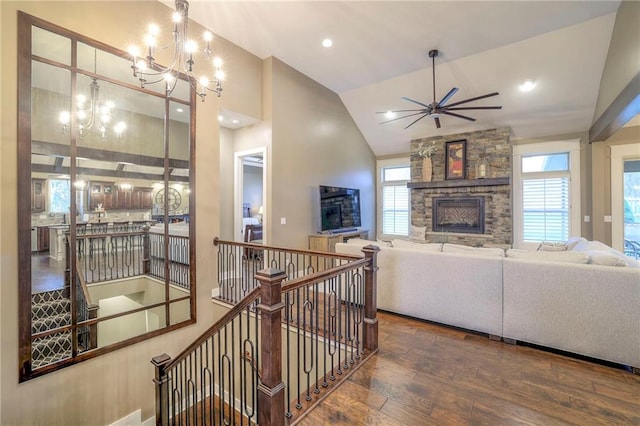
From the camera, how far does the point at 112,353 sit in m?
3.15

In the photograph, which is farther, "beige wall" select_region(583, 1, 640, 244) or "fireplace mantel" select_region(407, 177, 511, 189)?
"fireplace mantel" select_region(407, 177, 511, 189)

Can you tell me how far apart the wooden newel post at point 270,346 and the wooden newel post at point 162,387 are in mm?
1232

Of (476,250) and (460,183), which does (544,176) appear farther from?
(476,250)

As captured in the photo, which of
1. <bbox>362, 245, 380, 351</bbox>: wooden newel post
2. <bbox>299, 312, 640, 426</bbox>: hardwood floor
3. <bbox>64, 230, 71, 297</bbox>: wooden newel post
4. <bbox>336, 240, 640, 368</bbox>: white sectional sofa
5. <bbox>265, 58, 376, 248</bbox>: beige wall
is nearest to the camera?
<bbox>299, 312, 640, 426</bbox>: hardwood floor

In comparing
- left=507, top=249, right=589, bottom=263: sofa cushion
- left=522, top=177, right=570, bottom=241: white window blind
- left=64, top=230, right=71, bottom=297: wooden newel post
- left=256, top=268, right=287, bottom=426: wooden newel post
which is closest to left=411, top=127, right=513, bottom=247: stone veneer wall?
left=522, top=177, right=570, bottom=241: white window blind

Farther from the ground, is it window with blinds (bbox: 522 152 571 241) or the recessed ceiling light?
the recessed ceiling light

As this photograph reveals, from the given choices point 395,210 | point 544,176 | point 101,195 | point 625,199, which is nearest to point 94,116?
point 101,195

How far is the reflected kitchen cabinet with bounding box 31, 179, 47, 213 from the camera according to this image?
2.70 m

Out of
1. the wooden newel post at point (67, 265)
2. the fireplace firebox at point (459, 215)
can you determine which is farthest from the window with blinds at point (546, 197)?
the wooden newel post at point (67, 265)

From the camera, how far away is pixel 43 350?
2.74 meters

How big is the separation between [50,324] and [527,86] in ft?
25.5

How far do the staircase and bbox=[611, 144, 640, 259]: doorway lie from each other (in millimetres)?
8588

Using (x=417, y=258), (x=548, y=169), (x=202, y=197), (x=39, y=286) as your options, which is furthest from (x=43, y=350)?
(x=548, y=169)

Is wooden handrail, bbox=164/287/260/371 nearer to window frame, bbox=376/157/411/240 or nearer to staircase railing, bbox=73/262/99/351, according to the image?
staircase railing, bbox=73/262/99/351
